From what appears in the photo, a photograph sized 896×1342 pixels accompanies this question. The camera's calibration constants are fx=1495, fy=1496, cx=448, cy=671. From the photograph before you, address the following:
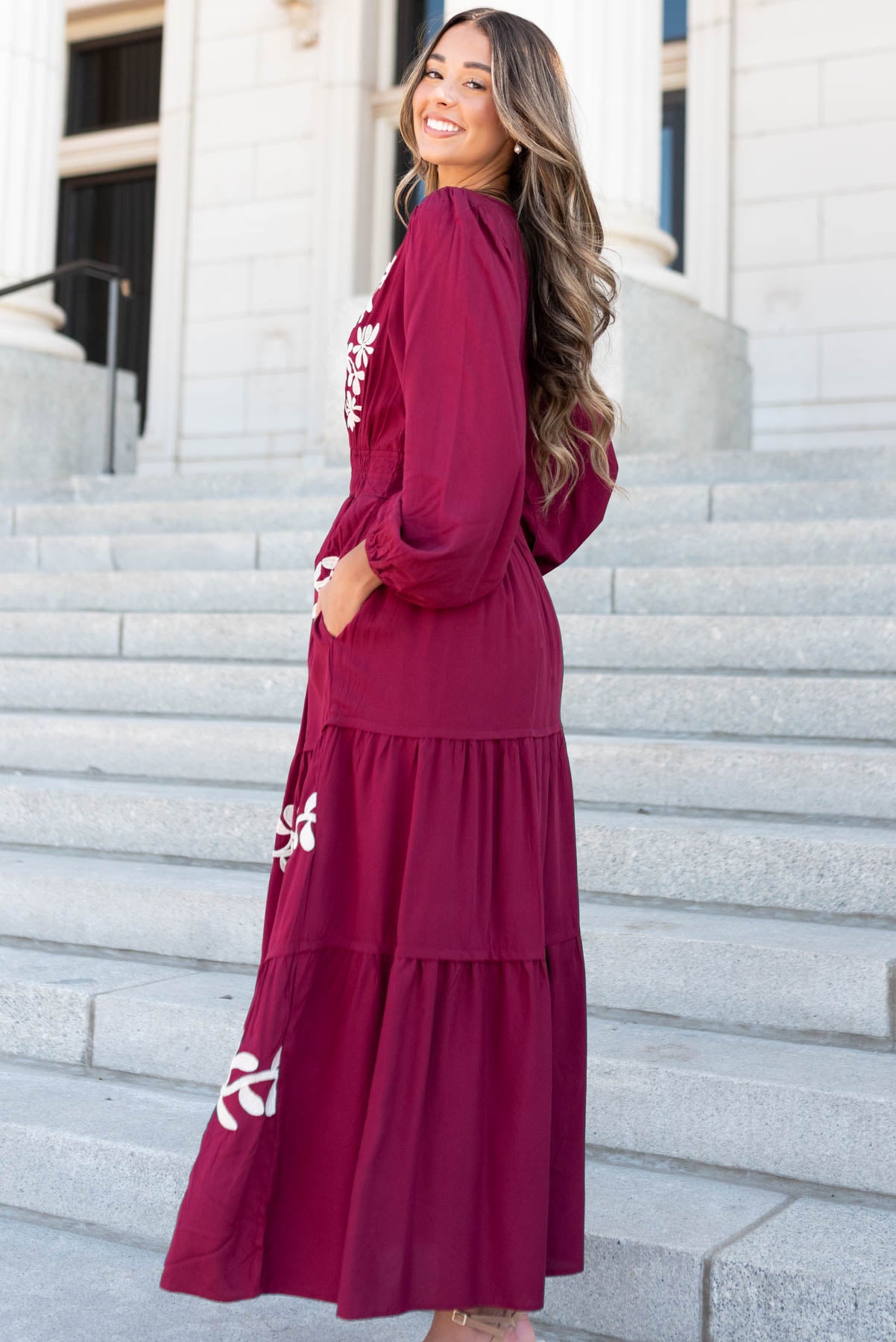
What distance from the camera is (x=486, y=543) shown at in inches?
74.5

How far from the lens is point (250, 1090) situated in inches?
76.3

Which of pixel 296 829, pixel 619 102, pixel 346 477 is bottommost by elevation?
pixel 296 829

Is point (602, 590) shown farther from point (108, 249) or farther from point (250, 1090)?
point (108, 249)

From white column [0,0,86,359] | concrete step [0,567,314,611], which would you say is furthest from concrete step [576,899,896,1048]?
white column [0,0,86,359]

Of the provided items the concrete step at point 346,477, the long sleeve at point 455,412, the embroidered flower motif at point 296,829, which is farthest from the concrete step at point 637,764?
the concrete step at point 346,477

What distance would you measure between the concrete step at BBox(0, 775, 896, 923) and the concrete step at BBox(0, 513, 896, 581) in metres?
1.52

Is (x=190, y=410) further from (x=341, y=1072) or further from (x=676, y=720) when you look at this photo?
(x=341, y=1072)

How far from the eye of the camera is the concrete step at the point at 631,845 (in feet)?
10.7

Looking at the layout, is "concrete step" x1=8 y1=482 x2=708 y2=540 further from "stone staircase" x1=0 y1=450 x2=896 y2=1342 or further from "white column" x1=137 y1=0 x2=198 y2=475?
"white column" x1=137 y1=0 x2=198 y2=475

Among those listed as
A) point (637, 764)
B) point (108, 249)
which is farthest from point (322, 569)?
point (108, 249)

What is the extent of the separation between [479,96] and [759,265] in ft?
27.9

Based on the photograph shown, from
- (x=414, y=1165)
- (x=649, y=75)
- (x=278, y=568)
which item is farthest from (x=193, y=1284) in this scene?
(x=649, y=75)

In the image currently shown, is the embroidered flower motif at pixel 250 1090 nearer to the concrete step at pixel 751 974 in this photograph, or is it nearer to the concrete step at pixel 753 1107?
the concrete step at pixel 753 1107

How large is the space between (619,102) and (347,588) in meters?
5.75
